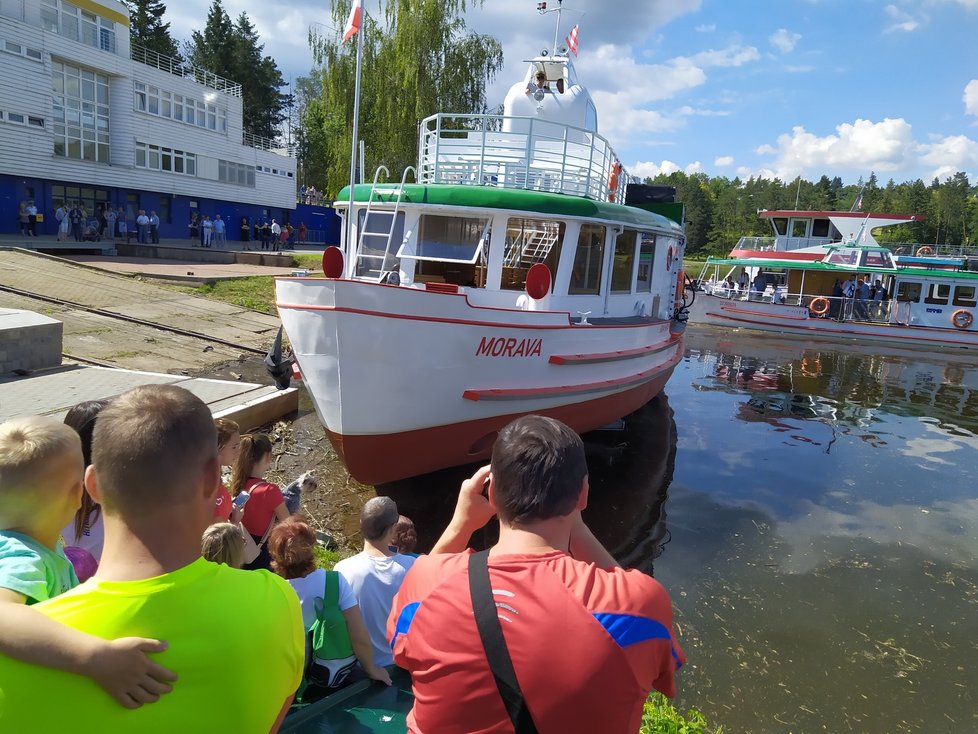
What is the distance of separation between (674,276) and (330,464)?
25.2ft

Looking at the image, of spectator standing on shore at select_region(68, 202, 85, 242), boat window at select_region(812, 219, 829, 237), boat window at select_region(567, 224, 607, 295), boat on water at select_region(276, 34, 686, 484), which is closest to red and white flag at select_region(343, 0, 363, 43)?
boat on water at select_region(276, 34, 686, 484)

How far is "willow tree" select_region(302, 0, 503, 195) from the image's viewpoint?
74.0 feet

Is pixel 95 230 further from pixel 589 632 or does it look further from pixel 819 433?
pixel 589 632

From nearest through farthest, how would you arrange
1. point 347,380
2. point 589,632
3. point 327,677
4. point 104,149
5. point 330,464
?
point 589,632 → point 327,677 → point 347,380 → point 330,464 → point 104,149

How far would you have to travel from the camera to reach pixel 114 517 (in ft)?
4.79

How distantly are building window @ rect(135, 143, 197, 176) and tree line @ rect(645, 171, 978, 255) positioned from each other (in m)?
43.8

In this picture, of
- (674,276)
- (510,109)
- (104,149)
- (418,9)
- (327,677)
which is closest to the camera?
(327,677)

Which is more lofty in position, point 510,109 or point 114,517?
point 510,109

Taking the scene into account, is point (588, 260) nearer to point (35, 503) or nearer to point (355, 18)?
point (355, 18)

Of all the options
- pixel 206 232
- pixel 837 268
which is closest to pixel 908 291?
pixel 837 268

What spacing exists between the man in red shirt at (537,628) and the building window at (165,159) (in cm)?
3290

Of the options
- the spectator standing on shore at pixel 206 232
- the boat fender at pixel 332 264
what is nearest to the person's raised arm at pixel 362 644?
the boat fender at pixel 332 264

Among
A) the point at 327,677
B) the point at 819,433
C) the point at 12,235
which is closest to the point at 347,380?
the point at 327,677

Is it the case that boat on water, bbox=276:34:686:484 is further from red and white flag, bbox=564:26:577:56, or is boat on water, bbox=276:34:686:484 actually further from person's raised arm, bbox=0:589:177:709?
person's raised arm, bbox=0:589:177:709
